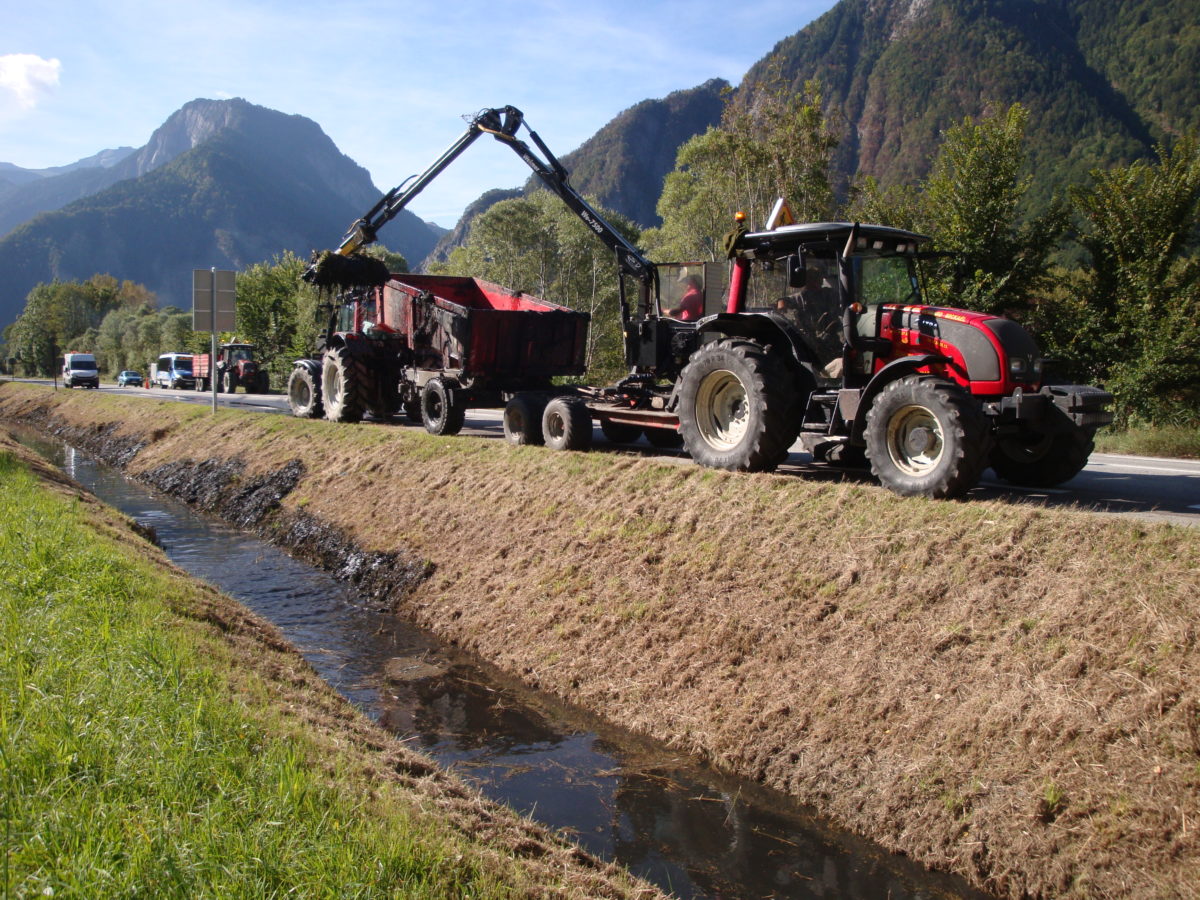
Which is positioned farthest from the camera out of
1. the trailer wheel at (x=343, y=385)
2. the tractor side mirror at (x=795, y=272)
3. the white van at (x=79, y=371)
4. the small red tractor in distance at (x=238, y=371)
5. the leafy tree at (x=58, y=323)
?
the leafy tree at (x=58, y=323)

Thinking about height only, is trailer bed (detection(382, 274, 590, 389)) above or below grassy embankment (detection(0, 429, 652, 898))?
above

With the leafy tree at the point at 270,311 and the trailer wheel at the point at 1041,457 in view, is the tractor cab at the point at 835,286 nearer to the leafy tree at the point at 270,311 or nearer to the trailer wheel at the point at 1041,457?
the trailer wheel at the point at 1041,457

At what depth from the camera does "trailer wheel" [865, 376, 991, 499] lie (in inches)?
285

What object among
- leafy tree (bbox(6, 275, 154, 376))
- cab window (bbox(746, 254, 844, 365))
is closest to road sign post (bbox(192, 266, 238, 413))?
cab window (bbox(746, 254, 844, 365))

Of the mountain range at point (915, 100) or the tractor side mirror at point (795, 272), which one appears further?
the mountain range at point (915, 100)

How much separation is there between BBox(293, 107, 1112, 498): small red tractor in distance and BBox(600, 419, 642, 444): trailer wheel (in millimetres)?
95

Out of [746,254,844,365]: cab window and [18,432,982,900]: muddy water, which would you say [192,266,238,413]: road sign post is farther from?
[746,254,844,365]: cab window

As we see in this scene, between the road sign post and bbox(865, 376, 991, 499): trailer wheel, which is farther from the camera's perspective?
the road sign post

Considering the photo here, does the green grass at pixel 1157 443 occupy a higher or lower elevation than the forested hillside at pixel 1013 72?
lower

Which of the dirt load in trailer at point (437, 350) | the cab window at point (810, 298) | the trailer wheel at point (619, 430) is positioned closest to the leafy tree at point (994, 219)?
the dirt load in trailer at point (437, 350)

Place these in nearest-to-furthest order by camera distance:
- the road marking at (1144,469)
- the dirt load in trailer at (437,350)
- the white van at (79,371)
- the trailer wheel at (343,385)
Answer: the road marking at (1144,469)
the dirt load in trailer at (437,350)
the trailer wheel at (343,385)
the white van at (79,371)

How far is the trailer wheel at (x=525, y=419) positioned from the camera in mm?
12594

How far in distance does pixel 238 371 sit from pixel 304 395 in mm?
22251

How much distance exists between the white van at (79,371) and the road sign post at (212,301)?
2944 centimetres
